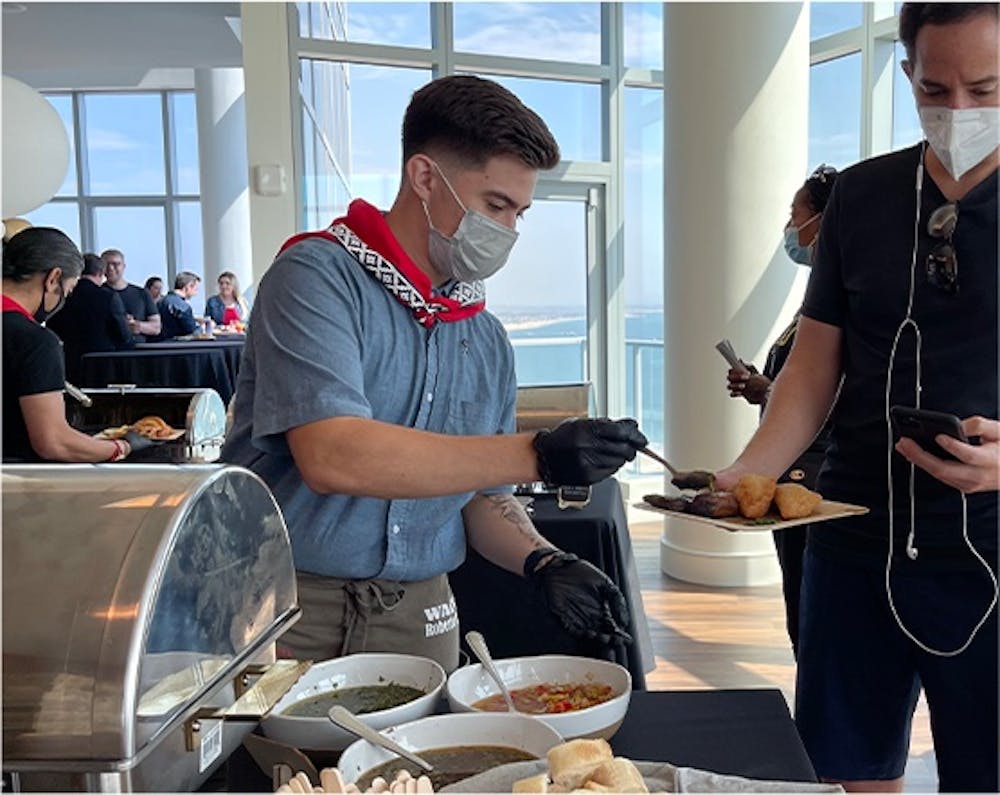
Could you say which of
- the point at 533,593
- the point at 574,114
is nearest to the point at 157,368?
the point at 574,114

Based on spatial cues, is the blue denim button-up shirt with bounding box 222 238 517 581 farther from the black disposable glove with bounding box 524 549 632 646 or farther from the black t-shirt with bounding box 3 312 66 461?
the black t-shirt with bounding box 3 312 66 461

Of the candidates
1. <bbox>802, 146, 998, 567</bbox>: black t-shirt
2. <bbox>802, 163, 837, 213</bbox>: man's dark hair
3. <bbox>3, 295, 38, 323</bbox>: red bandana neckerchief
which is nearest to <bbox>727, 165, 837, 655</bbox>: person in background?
<bbox>802, 163, 837, 213</bbox>: man's dark hair

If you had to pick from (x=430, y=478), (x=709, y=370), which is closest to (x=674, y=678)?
(x=709, y=370)

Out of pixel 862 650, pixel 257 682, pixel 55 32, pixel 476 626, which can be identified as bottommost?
pixel 476 626

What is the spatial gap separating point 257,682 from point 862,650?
910 mm

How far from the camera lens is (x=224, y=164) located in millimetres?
10047

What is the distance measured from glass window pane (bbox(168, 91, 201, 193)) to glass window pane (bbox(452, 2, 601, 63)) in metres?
6.71

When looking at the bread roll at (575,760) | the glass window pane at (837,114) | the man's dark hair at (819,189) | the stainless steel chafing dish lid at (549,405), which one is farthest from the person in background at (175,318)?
the bread roll at (575,760)

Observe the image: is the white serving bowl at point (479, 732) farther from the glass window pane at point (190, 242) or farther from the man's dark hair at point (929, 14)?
the glass window pane at point (190, 242)

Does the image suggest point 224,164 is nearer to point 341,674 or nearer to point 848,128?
point 848,128

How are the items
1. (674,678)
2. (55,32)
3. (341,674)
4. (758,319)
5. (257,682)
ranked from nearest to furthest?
(257,682), (341,674), (674,678), (758,319), (55,32)

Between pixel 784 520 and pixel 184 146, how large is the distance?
11.1 m

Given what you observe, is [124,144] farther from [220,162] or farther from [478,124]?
[478,124]

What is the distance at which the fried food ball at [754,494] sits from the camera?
1.46m
